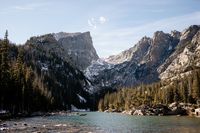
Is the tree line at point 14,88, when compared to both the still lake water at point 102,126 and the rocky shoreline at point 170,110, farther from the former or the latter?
the rocky shoreline at point 170,110

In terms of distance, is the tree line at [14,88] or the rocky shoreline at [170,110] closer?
the tree line at [14,88]

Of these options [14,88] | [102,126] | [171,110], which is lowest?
[102,126]

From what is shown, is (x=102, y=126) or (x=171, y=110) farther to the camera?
(x=171, y=110)

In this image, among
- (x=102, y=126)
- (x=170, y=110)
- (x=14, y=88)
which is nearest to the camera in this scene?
(x=102, y=126)

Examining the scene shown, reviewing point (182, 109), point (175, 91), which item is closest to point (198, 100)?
point (182, 109)

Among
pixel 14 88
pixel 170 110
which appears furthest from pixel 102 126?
pixel 170 110

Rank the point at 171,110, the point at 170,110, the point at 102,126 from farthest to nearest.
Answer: the point at 170,110
the point at 171,110
the point at 102,126

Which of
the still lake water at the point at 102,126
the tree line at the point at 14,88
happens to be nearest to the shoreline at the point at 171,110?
the tree line at the point at 14,88

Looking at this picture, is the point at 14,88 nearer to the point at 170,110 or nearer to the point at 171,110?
the point at 171,110

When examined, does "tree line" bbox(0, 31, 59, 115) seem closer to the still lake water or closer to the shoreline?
the still lake water

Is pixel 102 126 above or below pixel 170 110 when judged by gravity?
below

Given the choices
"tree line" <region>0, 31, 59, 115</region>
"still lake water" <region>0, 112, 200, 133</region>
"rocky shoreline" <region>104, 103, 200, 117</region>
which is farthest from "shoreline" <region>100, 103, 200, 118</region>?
"still lake water" <region>0, 112, 200, 133</region>

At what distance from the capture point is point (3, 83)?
367 ft

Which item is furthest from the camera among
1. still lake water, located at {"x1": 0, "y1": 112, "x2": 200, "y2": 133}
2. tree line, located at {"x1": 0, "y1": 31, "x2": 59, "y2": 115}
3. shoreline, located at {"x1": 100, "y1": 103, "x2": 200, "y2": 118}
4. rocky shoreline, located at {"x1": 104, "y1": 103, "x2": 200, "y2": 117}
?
rocky shoreline, located at {"x1": 104, "y1": 103, "x2": 200, "y2": 117}
